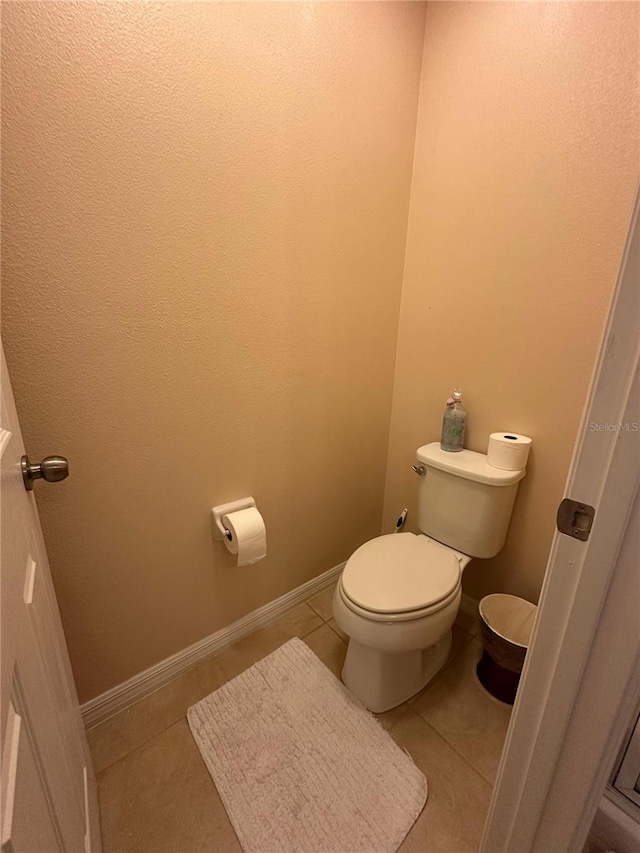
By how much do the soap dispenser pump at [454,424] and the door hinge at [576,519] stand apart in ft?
3.00

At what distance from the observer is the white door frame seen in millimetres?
503

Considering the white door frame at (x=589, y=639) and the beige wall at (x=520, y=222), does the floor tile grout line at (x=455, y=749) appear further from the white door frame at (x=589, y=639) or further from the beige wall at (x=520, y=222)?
the beige wall at (x=520, y=222)

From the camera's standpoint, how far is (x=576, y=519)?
0.56 meters

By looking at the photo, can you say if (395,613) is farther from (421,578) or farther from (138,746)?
(138,746)

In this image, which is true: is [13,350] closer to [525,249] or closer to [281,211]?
[281,211]

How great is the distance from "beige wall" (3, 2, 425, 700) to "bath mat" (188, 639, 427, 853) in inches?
11.4

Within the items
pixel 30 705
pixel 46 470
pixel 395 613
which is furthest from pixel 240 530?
pixel 30 705

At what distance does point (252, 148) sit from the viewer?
1.09 meters

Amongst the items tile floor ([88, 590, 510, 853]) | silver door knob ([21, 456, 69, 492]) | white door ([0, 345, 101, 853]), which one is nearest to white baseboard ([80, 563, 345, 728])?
tile floor ([88, 590, 510, 853])

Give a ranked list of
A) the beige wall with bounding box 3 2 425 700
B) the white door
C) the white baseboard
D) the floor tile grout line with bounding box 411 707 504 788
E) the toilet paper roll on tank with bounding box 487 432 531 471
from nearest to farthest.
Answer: the white door → the beige wall with bounding box 3 2 425 700 → the floor tile grout line with bounding box 411 707 504 788 → the white baseboard → the toilet paper roll on tank with bounding box 487 432 531 471

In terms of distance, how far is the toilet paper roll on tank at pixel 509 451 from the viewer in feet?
4.31

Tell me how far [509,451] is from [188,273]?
118 cm

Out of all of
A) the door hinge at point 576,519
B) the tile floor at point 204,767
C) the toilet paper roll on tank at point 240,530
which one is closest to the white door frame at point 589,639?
the door hinge at point 576,519

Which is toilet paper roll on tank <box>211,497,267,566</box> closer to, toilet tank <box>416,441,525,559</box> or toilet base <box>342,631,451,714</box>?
toilet base <box>342,631,451,714</box>
